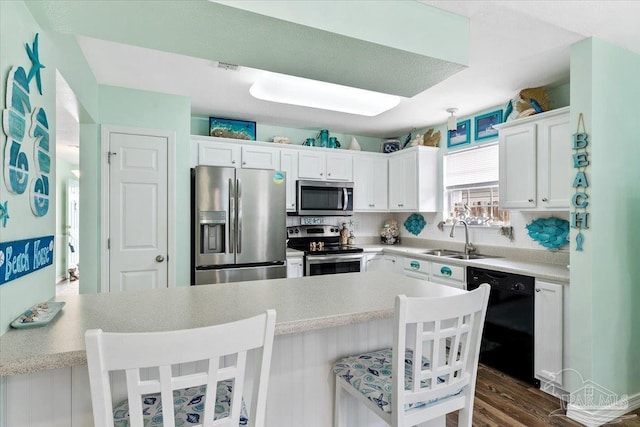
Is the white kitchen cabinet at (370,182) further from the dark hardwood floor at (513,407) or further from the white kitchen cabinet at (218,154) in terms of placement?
the dark hardwood floor at (513,407)

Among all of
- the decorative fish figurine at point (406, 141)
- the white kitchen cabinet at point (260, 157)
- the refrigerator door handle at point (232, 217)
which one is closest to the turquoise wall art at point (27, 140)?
the refrigerator door handle at point (232, 217)

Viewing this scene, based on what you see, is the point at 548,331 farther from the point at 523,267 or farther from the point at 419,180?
the point at 419,180

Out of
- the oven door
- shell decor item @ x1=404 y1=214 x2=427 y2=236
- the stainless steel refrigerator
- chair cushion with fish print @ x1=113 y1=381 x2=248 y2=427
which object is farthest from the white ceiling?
chair cushion with fish print @ x1=113 y1=381 x2=248 y2=427

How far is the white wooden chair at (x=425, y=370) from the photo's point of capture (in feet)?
3.78

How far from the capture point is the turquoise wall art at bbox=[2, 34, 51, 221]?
47.3 inches

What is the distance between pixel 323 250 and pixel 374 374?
2.61 m

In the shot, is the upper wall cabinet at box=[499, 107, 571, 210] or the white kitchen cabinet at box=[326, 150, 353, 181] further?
the white kitchen cabinet at box=[326, 150, 353, 181]

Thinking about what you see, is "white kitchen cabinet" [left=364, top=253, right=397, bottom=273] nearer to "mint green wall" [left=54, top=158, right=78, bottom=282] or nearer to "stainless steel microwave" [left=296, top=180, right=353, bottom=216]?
"stainless steel microwave" [left=296, top=180, right=353, bottom=216]

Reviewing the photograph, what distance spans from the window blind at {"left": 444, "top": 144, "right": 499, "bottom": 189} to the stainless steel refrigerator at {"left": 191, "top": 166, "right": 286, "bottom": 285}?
210cm

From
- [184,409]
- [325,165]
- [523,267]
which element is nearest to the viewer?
[184,409]

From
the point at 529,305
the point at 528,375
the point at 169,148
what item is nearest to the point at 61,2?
the point at 169,148

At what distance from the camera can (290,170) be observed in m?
4.11

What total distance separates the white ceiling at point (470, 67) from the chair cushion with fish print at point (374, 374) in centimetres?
175

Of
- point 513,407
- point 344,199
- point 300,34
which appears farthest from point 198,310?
point 344,199
